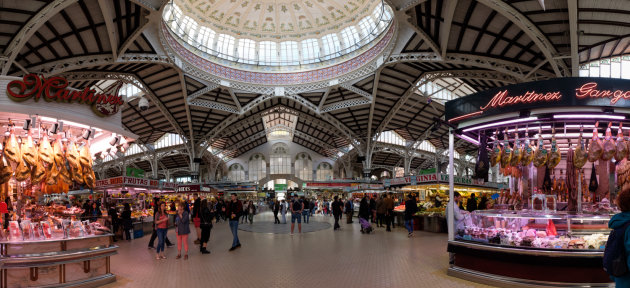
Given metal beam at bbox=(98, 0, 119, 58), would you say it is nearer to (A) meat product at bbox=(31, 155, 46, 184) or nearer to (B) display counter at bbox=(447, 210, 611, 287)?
(A) meat product at bbox=(31, 155, 46, 184)

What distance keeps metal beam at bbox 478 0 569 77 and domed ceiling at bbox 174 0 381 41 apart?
11.4 metres

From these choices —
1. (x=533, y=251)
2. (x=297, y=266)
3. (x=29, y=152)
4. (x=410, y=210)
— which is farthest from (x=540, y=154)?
(x=29, y=152)

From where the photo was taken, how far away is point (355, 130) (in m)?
35.9

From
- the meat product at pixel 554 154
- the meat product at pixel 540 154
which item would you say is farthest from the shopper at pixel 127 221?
the meat product at pixel 554 154

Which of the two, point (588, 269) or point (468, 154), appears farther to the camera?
point (468, 154)

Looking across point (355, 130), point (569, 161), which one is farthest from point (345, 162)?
point (569, 161)

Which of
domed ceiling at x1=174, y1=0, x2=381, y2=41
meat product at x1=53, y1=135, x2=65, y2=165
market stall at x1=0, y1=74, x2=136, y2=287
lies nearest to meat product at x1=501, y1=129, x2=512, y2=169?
market stall at x1=0, y1=74, x2=136, y2=287

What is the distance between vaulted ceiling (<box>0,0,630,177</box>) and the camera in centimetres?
1345

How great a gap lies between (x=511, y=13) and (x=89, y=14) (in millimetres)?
14922

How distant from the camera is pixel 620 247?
10.9ft

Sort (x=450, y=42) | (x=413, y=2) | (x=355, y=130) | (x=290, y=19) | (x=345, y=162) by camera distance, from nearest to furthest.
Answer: (x=413, y=2) < (x=450, y=42) < (x=290, y=19) < (x=355, y=130) < (x=345, y=162)

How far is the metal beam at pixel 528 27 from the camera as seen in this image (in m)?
13.7

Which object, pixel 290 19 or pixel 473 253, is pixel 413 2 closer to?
pixel 473 253

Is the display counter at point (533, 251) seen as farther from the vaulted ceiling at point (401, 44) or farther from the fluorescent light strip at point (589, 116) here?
the vaulted ceiling at point (401, 44)
